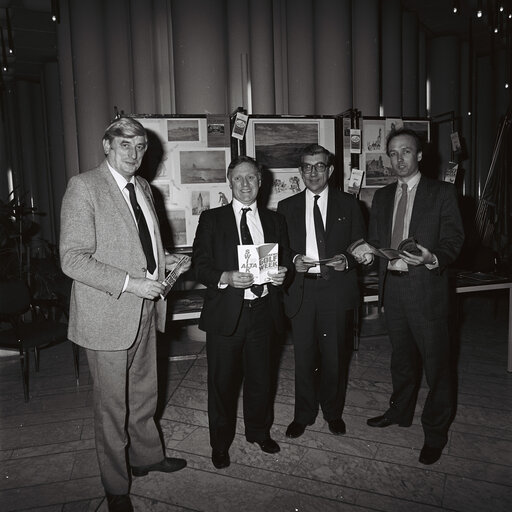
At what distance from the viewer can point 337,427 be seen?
9.86ft

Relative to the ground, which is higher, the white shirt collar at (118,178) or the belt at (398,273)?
the white shirt collar at (118,178)

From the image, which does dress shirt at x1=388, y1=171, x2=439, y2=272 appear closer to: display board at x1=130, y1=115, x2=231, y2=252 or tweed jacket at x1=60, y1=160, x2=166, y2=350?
tweed jacket at x1=60, y1=160, x2=166, y2=350

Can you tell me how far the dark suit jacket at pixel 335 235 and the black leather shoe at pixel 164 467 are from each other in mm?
1065

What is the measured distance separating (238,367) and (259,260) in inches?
27.5

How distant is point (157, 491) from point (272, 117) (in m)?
3.15

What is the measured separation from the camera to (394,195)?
285 centimetres

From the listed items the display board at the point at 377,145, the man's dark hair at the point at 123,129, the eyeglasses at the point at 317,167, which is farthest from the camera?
the display board at the point at 377,145

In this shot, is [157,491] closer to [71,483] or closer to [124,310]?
[71,483]

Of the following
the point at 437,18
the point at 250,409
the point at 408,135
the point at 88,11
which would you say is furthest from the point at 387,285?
the point at 437,18

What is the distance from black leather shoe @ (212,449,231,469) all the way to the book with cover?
105 centimetres

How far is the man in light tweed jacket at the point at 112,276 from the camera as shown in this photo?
2.05 meters

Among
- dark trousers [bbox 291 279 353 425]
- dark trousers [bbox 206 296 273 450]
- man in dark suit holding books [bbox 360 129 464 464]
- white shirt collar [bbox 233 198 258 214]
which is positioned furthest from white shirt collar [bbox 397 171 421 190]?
dark trousers [bbox 206 296 273 450]

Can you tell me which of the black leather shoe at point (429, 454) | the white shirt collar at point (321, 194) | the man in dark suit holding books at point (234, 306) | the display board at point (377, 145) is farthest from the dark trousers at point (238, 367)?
the display board at point (377, 145)

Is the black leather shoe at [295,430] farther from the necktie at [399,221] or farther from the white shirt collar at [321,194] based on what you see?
the white shirt collar at [321,194]
